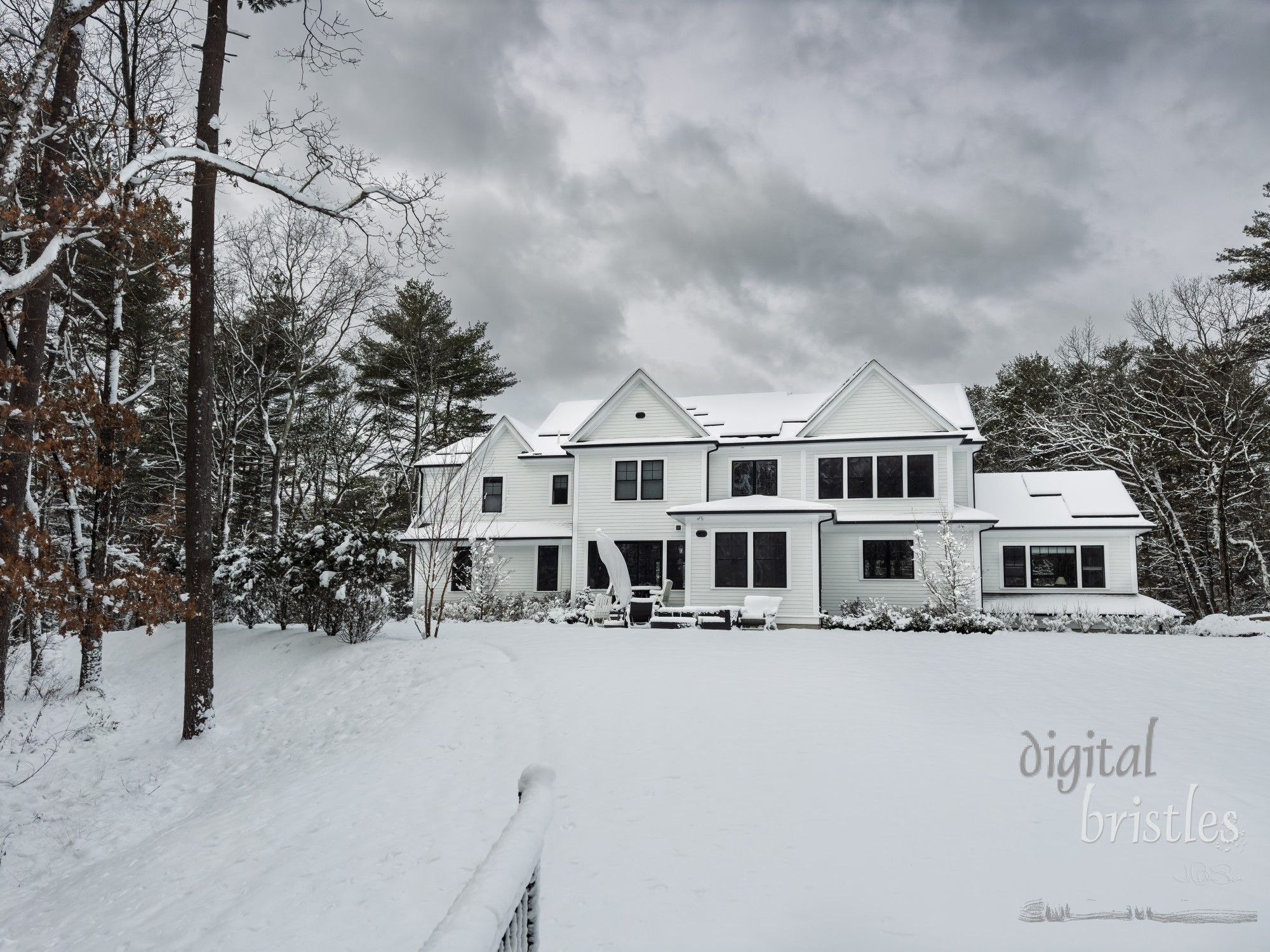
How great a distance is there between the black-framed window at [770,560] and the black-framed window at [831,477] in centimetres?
271

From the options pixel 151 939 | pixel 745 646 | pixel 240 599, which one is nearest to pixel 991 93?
pixel 745 646

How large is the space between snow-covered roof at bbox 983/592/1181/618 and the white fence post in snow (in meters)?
20.9

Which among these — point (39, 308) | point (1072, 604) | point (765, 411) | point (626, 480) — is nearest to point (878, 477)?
point (765, 411)

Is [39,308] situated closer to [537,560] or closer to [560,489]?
[537,560]

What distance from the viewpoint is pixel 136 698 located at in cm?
1313

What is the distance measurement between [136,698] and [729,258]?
20778 millimetres

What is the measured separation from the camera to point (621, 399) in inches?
925

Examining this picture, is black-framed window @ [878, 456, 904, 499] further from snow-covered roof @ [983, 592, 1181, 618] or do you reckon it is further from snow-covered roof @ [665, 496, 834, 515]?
snow-covered roof @ [983, 592, 1181, 618]

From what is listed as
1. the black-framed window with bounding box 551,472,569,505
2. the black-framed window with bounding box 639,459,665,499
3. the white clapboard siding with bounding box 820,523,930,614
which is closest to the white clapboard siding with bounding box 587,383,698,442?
the black-framed window with bounding box 639,459,665,499

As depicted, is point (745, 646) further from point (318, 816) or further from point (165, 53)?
point (165, 53)

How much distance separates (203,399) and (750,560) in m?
14.2

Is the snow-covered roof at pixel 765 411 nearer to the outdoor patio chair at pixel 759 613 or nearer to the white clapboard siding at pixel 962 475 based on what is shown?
the white clapboard siding at pixel 962 475

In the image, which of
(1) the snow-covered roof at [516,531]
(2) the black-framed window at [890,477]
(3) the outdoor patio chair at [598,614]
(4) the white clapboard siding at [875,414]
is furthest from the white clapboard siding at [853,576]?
(1) the snow-covered roof at [516,531]

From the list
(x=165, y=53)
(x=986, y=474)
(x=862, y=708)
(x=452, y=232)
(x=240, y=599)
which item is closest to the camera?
(x=862, y=708)
